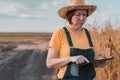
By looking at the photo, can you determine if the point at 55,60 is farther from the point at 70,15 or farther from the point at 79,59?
the point at 70,15

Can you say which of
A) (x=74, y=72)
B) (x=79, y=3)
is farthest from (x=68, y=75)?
(x=79, y=3)

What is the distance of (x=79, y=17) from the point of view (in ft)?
13.3

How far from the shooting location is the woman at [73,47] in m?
4.00

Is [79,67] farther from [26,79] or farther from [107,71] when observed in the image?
[26,79]

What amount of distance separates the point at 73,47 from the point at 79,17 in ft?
0.96

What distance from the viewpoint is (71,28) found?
13.6 ft

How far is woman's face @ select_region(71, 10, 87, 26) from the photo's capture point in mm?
4055

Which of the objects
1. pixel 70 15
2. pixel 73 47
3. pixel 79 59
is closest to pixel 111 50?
pixel 70 15

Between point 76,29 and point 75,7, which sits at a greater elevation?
point 75,7

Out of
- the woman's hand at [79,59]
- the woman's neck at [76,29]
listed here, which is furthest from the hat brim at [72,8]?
the woman's hand at [79,59]

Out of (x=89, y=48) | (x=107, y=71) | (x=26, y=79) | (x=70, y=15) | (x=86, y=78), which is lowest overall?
(x=26, y=79)

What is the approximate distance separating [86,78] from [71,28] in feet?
1.64

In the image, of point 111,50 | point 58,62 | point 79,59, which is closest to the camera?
point 79,59

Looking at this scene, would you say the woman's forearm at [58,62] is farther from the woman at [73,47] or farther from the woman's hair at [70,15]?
the woman's hair at [70,15]
